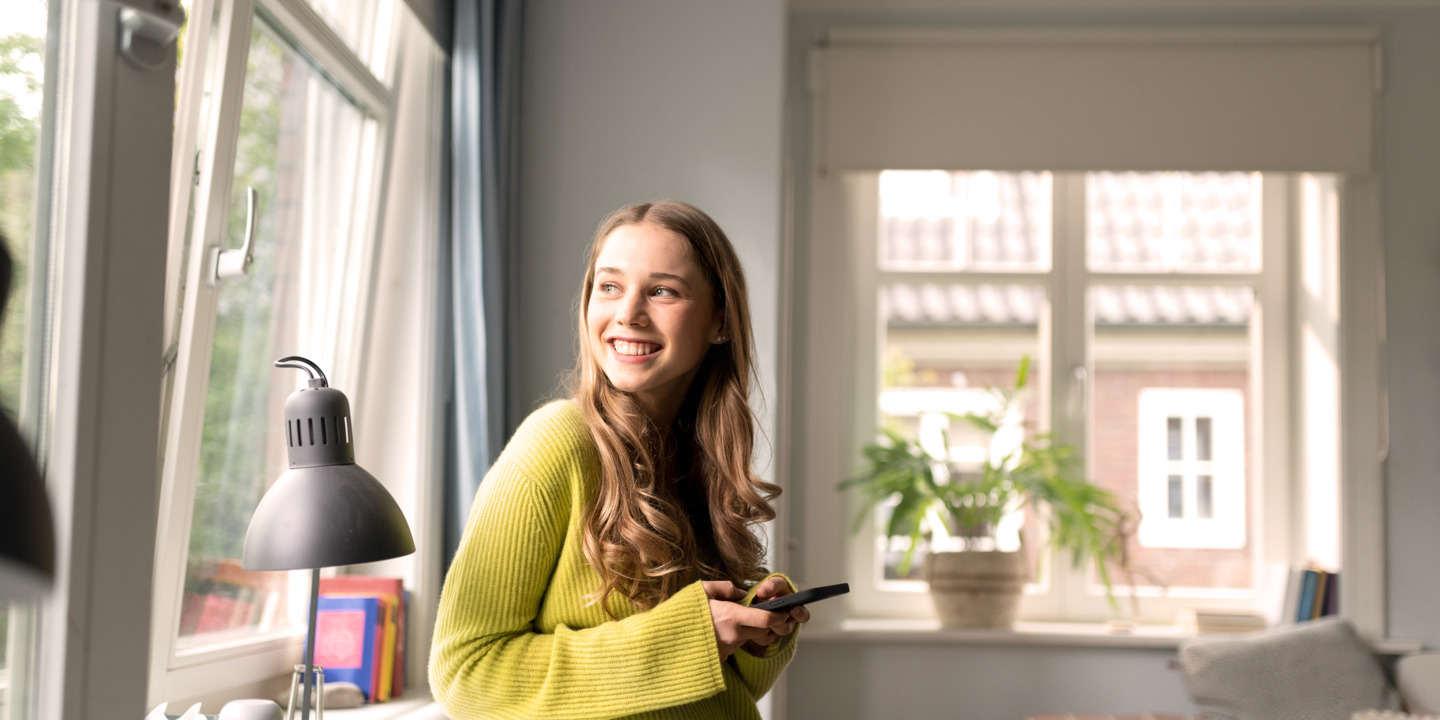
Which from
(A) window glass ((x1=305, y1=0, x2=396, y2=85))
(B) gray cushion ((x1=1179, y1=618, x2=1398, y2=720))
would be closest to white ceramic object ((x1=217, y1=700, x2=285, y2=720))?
(A) window glass ((x1=305, y1=0, x2=396, y2=85))

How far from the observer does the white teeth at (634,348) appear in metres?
1.22

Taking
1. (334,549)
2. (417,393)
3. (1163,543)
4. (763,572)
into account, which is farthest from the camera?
(1163,543)

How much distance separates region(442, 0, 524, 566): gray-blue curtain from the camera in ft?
8.12

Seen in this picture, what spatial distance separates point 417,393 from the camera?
250cm

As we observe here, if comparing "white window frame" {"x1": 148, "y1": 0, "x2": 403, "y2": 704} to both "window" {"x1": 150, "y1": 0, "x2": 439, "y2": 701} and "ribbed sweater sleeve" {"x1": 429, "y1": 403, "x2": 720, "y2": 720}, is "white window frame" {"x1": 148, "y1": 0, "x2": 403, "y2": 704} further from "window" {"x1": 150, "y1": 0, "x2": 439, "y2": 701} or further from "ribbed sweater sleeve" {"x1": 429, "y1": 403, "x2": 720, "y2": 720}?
"ribbed sweater sleeve" {"x1": 429, "y1": 403, "x2": 720, "y2": 720}

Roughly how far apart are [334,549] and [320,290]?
4.23 ft

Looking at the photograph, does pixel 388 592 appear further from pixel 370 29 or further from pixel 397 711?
pixel 370 29

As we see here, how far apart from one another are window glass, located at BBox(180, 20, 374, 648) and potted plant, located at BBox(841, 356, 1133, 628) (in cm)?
185

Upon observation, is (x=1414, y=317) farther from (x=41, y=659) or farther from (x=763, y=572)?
(x=41, y=659)

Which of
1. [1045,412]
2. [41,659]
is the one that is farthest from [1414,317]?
[41,659]

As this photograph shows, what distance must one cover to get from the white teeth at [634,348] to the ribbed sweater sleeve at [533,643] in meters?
0.18

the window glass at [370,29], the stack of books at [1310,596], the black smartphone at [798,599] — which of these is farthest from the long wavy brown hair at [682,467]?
the stack of books at [1310,596]

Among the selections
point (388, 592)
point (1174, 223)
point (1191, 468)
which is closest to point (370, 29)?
point (388, 592)

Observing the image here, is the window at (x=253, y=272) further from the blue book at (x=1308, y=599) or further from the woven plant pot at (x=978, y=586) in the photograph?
the blue book at (x=1308, y=599)
